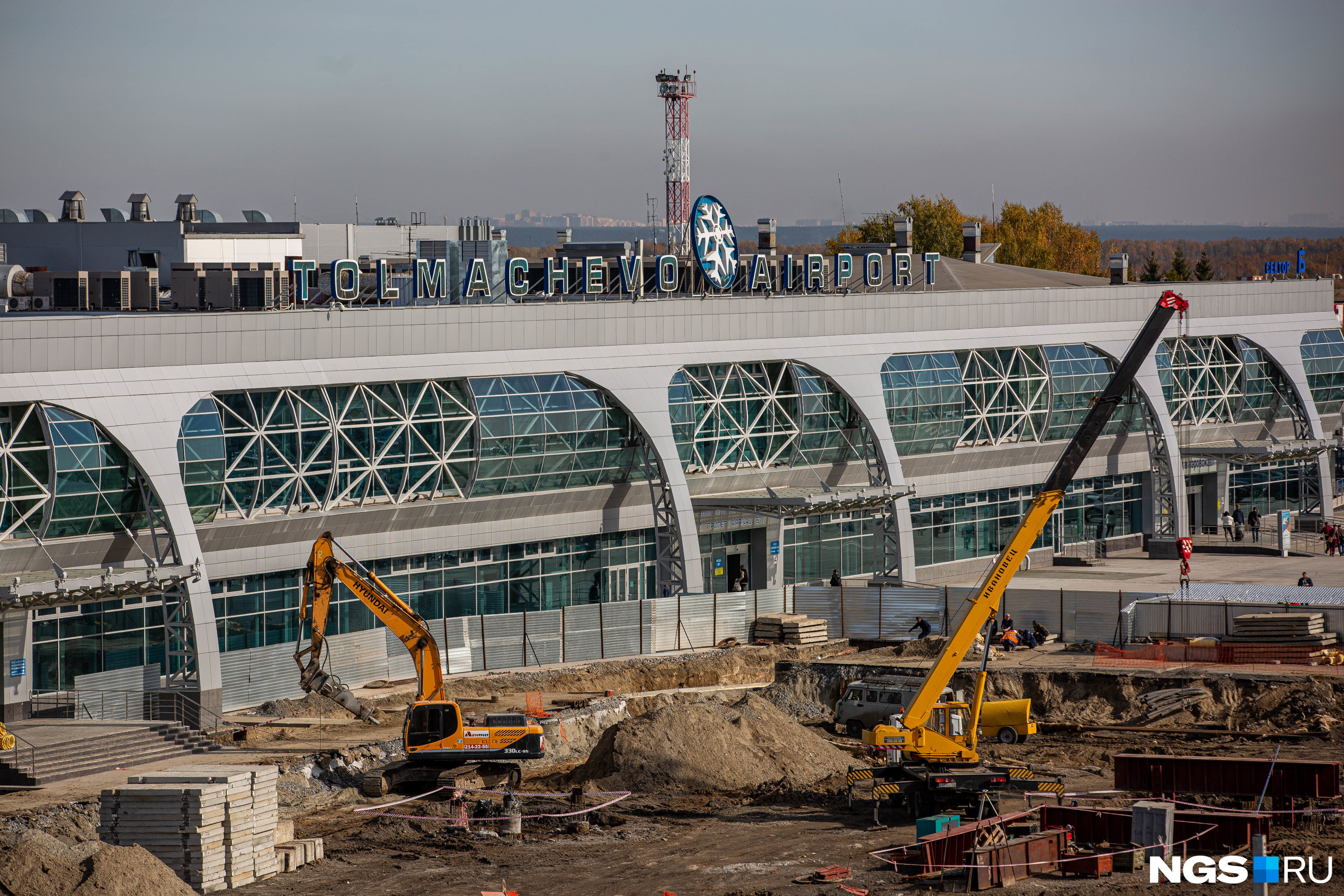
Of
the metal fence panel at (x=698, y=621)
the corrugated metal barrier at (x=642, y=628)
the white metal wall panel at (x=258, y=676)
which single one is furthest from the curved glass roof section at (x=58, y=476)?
the metal fence panel at (x=698, y=621)

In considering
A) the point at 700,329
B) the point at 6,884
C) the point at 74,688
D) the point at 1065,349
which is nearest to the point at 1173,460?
the point at 1065,349

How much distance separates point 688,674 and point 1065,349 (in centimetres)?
3037

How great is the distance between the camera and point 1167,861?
35062 millimetres

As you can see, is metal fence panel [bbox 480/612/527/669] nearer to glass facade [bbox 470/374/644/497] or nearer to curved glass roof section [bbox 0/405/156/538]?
glass facade [bbox 470/374/644/497]

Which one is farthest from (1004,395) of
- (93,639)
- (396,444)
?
(93,639)

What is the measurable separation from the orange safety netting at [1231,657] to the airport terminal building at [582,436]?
13620 millimetres

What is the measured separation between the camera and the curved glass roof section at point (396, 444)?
174 ft

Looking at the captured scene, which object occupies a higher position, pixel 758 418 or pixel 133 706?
pixel 758 418

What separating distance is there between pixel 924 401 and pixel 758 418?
9.13m

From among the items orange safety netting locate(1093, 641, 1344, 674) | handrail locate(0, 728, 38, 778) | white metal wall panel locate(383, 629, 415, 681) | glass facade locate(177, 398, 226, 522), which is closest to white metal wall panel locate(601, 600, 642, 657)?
white metal wall panel locate(383, 629, 415, 681)

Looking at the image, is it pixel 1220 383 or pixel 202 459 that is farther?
pixel 1220 383

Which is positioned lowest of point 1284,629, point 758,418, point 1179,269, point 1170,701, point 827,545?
point 1170,701

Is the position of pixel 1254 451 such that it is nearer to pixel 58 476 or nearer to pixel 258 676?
pixel 258 676

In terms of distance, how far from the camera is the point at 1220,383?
293ft
